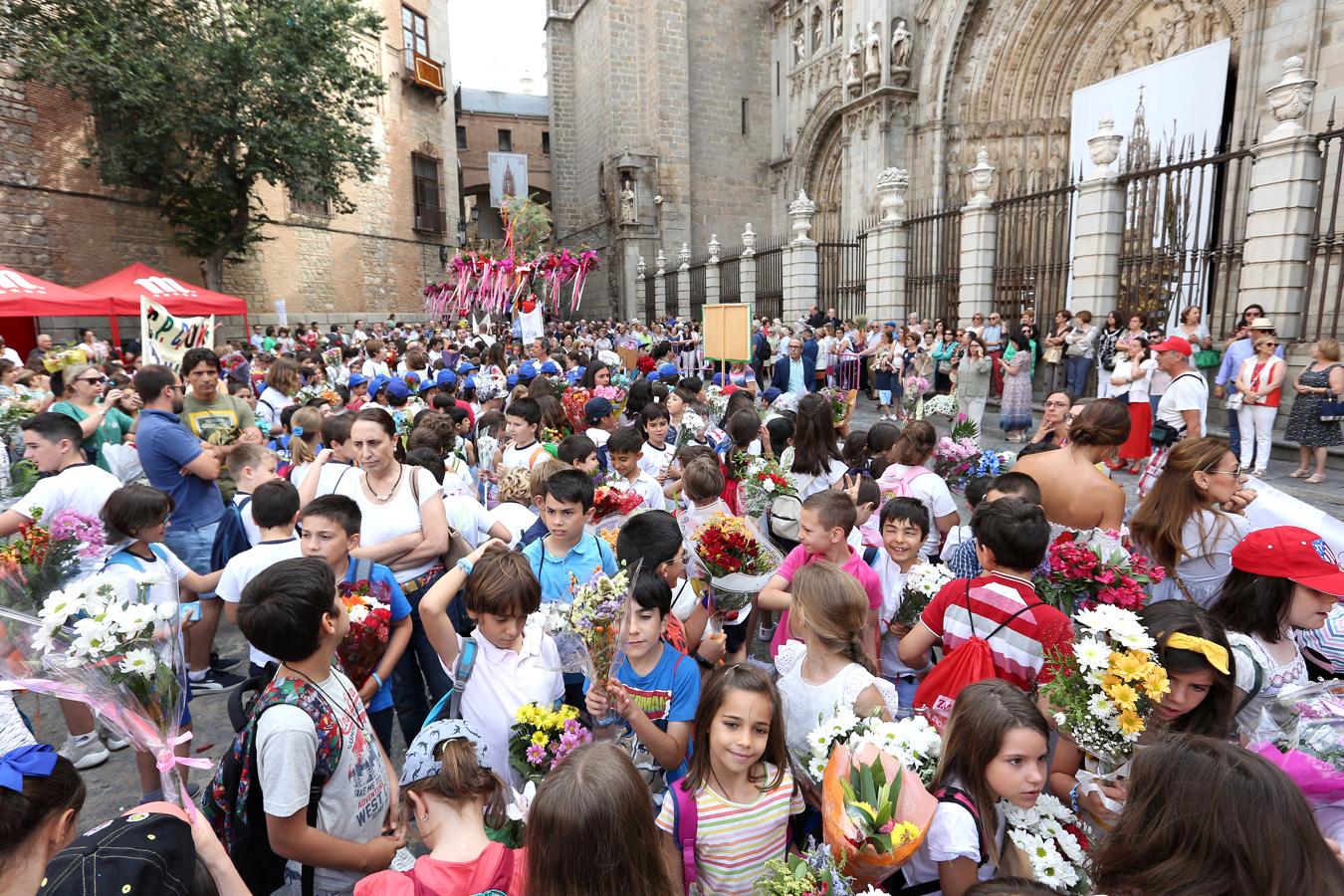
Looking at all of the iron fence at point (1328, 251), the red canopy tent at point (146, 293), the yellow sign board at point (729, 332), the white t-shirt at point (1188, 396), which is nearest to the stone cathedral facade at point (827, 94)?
the iron fence at point (1328, 251)

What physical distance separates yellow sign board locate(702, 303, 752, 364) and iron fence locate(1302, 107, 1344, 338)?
742cm

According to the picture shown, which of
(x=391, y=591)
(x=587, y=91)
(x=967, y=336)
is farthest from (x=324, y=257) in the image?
(x=391, y=591)

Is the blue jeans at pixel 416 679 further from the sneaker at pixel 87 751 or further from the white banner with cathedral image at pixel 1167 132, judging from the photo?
the white banner with cathedral image at pixel 1167 132

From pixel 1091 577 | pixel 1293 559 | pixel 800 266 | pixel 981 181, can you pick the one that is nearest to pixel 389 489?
pixel 1091 577

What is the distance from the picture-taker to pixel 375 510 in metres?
3.63

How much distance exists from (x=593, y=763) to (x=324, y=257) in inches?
1096

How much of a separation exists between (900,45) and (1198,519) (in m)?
20.0

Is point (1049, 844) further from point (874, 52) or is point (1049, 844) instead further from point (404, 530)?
point (874, 52)

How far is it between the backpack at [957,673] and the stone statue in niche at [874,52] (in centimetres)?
2074

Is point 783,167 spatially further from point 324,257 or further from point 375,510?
point 375,510

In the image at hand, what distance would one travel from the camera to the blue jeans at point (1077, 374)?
11.3 meters

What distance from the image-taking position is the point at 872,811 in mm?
1794

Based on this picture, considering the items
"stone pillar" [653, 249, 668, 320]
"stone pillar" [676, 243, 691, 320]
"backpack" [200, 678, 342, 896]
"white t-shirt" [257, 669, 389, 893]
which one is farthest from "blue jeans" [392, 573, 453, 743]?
"stone pillar" [653, 249, 668, 320]

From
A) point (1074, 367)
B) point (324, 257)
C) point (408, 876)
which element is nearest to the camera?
point (408, 876)
